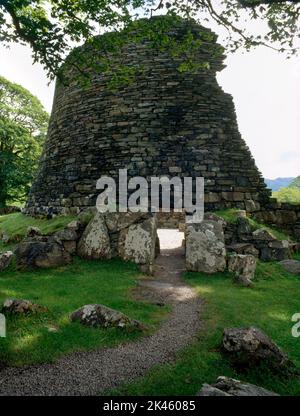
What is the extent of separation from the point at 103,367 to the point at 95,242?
5.88 m

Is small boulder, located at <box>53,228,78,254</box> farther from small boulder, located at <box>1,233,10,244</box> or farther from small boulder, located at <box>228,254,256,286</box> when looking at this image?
small boulder, located at <box>228,254,256,286</box>

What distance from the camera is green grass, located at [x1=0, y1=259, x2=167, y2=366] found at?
4.43 m

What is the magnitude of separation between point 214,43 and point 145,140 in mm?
5684

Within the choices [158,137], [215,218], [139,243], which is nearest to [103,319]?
[139,243]

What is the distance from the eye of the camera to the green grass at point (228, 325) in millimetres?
3701

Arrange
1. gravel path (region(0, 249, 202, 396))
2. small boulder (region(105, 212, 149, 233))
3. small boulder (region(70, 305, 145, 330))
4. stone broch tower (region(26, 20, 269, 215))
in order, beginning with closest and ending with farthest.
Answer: gravel path (region(0, 249, 202, 396)) < small boulder (region(70, 305, 145, 330)) < small boulder (region(105, 212, 149, 233)) < stone broch tower (region(26, 20, 269, 215))

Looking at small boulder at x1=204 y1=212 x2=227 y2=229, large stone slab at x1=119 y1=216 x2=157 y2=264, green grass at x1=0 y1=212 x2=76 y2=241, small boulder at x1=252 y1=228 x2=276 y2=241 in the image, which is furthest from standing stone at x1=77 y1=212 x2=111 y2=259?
small boulder at x1=252 y1=228 x2=276 y2=241

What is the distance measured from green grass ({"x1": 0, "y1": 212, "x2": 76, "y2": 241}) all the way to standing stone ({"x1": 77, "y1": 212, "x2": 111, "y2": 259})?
57.3 inches

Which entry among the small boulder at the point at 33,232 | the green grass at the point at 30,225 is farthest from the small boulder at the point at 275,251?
the small boulder at the point at 33,232

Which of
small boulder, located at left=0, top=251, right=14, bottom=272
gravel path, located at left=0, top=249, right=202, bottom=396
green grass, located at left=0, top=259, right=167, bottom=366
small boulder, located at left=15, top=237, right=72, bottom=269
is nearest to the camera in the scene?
gravel path, located at left=0, top=249, right=202, bottom=396

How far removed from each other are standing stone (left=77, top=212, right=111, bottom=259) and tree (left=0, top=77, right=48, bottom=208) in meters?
16.4

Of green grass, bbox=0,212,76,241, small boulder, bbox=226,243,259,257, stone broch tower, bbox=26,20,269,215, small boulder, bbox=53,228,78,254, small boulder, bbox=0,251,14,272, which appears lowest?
small boulder, bbox=0,251,14,272

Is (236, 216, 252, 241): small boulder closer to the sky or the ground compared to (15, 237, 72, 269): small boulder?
closer to the sky

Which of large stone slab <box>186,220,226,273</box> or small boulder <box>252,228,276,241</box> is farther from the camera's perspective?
small boulder <box>252,228,276,241</box>
